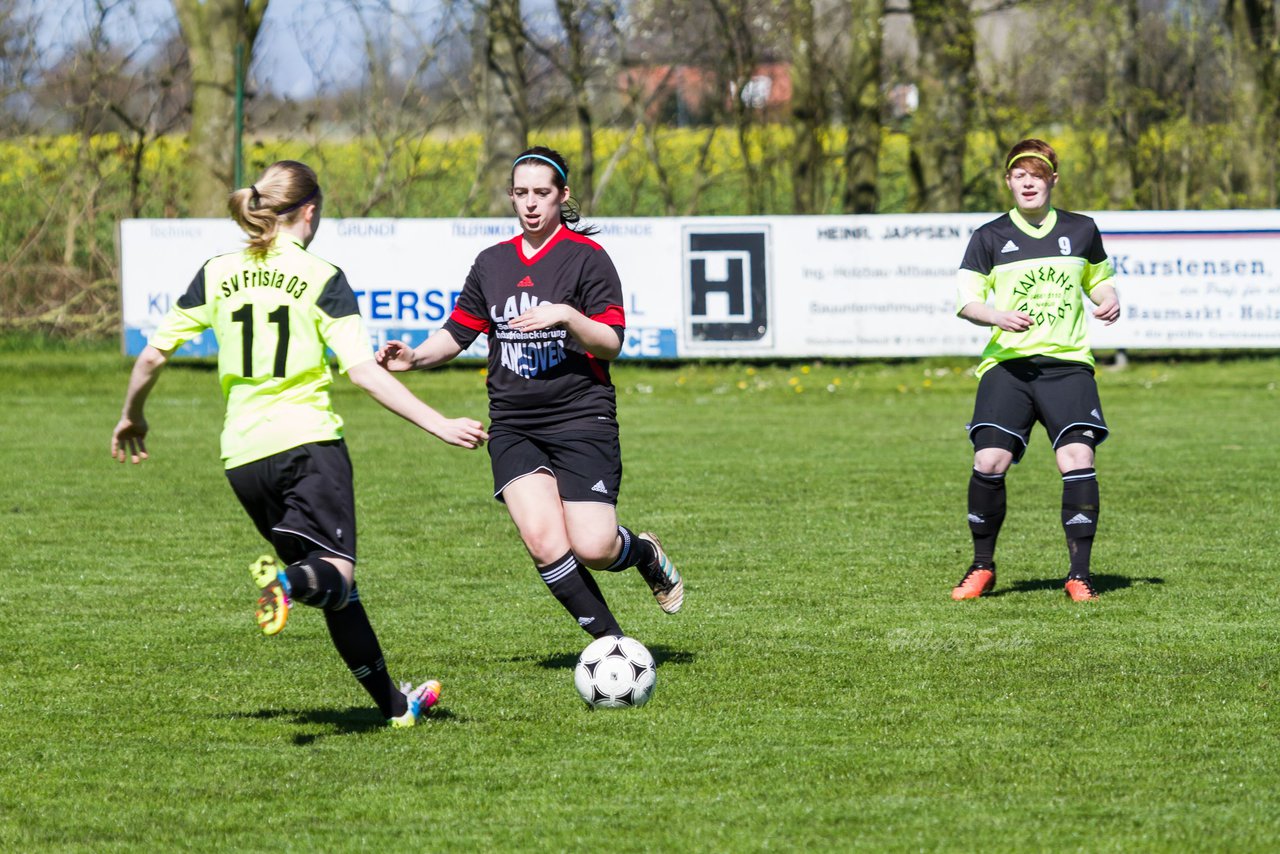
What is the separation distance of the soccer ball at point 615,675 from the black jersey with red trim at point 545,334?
79 centimetres

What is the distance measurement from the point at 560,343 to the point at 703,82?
20.3 meters

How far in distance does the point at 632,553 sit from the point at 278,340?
175 centimetres

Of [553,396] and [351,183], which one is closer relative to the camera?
[553,396]

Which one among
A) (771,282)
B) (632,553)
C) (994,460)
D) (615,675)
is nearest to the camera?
(615,675)

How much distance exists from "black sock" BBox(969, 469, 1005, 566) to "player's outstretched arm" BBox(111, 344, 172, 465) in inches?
153

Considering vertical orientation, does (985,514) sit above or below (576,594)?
above

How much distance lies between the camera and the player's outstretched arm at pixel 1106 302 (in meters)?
7.39

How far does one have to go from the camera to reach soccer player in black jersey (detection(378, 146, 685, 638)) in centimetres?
567

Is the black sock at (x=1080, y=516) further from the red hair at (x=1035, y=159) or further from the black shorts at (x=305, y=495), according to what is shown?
the black shorts at (x=305, y=495)

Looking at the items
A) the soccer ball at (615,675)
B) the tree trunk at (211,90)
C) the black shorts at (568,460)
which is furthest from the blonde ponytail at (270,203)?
the tree trunk at (211,90)

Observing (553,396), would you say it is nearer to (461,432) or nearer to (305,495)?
(461,432)

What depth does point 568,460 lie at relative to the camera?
5.79 m

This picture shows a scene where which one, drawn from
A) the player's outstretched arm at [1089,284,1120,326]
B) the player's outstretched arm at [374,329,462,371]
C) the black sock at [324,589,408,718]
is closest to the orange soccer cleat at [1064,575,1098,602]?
the player's outstretched arm at [1089,284,1120,326]

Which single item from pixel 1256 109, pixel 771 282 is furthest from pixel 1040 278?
pixel 1256 109
